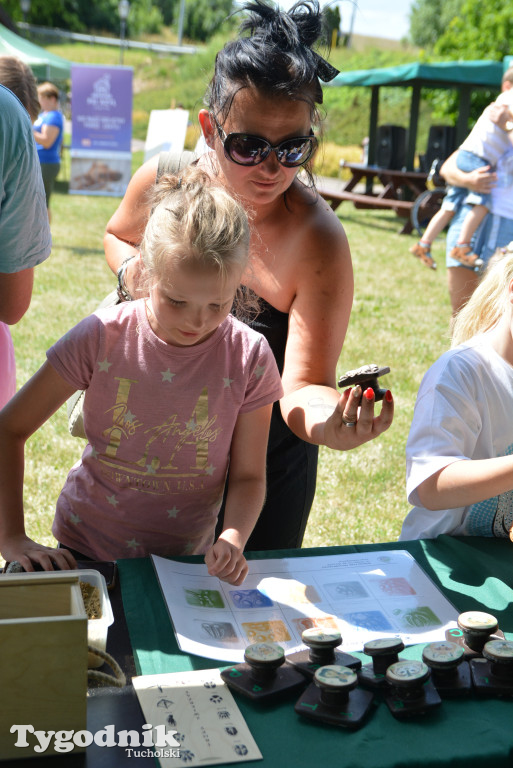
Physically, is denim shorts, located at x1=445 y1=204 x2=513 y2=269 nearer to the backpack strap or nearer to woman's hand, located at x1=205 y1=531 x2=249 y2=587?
the backpack strap

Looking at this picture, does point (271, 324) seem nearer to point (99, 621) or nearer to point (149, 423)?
point (149, 423)

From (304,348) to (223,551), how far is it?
60cm

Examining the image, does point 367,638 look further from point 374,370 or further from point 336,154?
point 336,154

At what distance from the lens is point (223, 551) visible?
127 centimetres

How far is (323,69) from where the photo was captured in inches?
62.4

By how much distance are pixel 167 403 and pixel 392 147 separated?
12613 mm

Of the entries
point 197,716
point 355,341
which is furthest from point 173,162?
point 355,341

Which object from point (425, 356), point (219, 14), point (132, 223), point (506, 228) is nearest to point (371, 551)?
point (132, 223)

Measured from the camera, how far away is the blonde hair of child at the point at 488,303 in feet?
Answer: 5.61

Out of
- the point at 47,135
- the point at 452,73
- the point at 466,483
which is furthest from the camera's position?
the point at 452,73

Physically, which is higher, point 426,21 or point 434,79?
point 426,21

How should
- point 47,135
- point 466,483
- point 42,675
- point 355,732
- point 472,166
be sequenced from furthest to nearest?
1. point 47,135
2. point 472,166
3. point 466,483
4. point 355,732
5. point 42,675

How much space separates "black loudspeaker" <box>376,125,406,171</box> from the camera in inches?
517

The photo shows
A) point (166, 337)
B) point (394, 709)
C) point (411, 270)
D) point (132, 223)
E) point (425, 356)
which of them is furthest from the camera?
point (411, 270)
